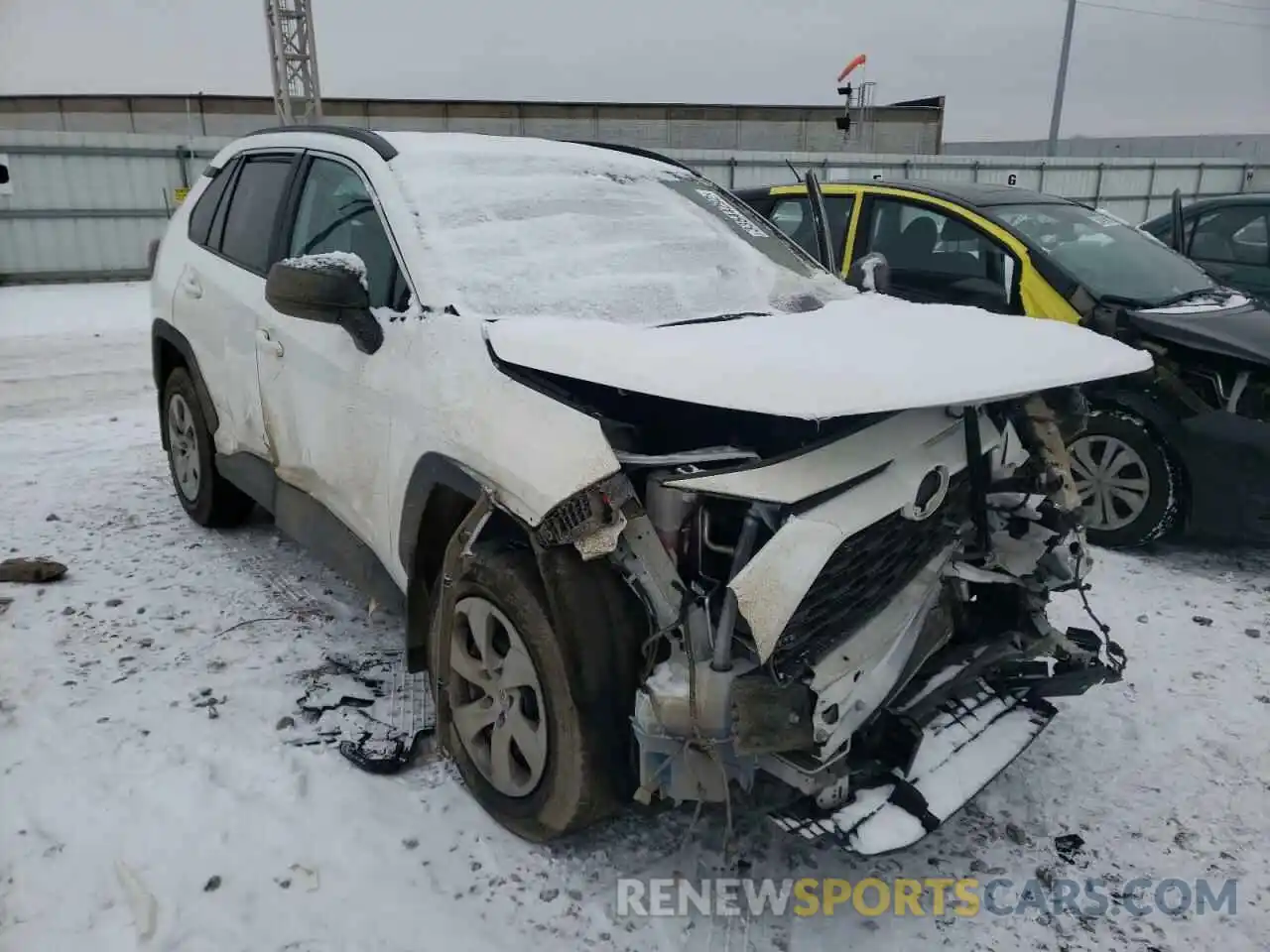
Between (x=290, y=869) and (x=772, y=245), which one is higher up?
(x=772, y=245)

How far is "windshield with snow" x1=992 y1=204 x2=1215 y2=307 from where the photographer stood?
4.83m

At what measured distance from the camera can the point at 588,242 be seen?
316 cm

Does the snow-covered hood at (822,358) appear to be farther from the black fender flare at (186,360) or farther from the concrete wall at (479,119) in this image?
the concrete wall at (479,119)

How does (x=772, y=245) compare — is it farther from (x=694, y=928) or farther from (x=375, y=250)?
(x=694, y=928)

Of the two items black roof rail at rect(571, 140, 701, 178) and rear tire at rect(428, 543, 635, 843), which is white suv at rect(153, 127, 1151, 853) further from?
black roof rail at rect(571, 140, 701, 178)

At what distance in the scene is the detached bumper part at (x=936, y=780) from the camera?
216cm

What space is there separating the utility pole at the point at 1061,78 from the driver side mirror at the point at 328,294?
23.8 meters

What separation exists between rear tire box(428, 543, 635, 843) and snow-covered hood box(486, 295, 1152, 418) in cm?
56

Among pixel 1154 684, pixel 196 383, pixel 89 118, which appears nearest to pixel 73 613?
pixel 196 383

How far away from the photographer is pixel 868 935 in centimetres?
234

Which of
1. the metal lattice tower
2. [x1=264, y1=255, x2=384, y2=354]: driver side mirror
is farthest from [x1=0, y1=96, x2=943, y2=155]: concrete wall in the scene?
[x1=264, y1=255, x2=384, y2=354]: driver side mirror

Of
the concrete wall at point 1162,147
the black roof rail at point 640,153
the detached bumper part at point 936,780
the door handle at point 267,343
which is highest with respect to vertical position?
the concrete wall at point 1162,147

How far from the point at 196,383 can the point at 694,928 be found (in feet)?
10.6

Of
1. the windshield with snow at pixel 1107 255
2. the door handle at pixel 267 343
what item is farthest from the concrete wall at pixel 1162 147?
the door handle at pixel 267 343
